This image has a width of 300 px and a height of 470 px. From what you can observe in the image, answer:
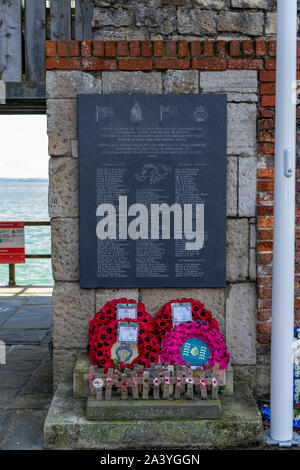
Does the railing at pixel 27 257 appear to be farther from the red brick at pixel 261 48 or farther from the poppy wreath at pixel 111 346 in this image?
the red brick at pixel 261 48

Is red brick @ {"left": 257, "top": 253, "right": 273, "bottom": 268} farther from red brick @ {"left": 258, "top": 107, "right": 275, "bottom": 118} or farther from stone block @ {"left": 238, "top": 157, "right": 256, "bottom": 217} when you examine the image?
red brick @ {"left": 258, "top": 107, "right": 275, "bottom": 118}

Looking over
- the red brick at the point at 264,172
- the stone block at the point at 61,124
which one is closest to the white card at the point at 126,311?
the stone block at the point at 61,124

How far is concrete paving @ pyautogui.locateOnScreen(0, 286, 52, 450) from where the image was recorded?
3355 mm

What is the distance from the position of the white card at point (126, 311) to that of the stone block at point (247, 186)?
3.53 ft

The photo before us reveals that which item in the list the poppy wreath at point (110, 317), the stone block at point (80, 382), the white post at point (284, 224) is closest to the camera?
the white post at point (284, 224)

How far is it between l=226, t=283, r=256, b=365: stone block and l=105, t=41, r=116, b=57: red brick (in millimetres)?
1944

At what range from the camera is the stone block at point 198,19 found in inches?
163

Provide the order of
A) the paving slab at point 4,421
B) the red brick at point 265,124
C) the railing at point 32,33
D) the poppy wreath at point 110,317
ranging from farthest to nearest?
the railing at point 32,33, the red brick at point 265,124, the poppy wreath at point 110,317, the paving slab at point 4,421

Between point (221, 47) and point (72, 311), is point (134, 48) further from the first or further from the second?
point (72, 311)

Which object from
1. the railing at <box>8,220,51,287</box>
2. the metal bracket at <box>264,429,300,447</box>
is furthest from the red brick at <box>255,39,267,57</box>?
the railing at <box>8,220,51,287</box>

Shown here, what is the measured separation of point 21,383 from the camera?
14.0 ft

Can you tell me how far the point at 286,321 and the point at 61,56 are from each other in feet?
8.02

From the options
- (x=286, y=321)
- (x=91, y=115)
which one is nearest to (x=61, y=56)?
(x=91, y=115)

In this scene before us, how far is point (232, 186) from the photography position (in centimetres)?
379
